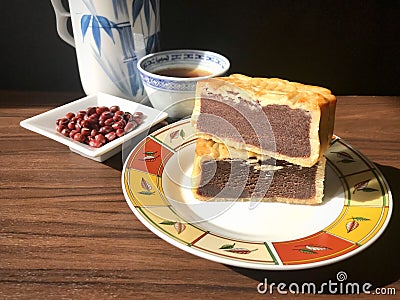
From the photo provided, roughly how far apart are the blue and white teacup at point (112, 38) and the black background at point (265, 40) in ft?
0.54

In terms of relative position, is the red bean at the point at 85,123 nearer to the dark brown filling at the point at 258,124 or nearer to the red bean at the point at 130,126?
the red bean at the point at 130,126

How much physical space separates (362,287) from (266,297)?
0.14m

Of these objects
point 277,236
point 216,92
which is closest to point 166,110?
point 216,92

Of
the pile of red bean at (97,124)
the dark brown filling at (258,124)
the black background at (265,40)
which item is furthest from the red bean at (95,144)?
the black background at (265,40)

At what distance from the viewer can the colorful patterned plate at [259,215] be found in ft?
2.40

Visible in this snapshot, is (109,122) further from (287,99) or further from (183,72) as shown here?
(287,99)

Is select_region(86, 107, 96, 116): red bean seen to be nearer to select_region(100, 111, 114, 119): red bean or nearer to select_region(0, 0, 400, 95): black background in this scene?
select_region(100, 111, 114, 119): red bean

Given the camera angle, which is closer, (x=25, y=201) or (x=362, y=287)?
(x=362, y=287)

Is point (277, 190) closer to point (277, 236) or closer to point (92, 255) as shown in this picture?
point (277, 236)

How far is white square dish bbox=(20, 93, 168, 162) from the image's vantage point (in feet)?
3.25

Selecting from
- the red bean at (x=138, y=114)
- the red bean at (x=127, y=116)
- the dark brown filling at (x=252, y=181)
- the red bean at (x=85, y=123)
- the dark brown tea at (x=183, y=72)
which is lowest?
the dark brown filling at (x=252, y=181)

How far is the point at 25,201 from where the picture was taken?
92 centimetres

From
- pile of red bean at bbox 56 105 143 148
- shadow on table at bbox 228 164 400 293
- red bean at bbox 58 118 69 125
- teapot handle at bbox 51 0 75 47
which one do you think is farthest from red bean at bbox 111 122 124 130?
shadow on table at bbox 228 164 400 293

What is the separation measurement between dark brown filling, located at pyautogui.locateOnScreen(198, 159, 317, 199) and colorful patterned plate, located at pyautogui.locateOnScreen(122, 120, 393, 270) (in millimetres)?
25
